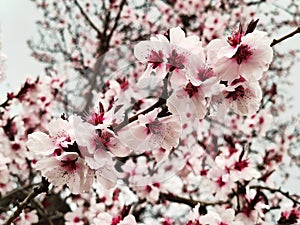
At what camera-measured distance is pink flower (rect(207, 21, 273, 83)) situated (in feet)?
4.01

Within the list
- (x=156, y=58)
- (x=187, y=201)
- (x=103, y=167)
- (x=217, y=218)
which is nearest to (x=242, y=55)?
(x=156, y=58)

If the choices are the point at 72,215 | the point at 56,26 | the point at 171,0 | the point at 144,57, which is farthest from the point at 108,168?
the point at 56,26

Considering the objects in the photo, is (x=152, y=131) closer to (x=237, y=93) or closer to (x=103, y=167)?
(x=103, y=167)

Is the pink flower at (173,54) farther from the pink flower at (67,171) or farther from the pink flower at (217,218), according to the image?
the pink flower at (217,218)

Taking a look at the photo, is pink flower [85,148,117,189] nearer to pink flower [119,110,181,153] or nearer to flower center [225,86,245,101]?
pink flower [119,110,181,153]

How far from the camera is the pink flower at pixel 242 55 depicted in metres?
1.22

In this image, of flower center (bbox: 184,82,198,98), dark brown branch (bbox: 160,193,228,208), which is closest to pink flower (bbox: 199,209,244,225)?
flower center (bbox: 184,82,198,98)

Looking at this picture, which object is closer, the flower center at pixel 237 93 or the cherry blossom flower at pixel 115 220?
the flower center at pixel 237 93

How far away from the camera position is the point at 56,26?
7.62m

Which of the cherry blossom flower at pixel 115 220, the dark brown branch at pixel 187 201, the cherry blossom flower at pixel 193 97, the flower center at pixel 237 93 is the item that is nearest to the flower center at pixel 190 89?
the cherry blossom flower at pixel 193 97

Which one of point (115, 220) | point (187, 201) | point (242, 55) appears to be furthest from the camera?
point (187, 201)

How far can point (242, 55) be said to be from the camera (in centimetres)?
125

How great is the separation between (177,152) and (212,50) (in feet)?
1.88

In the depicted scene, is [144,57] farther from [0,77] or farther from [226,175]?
[226,175]
